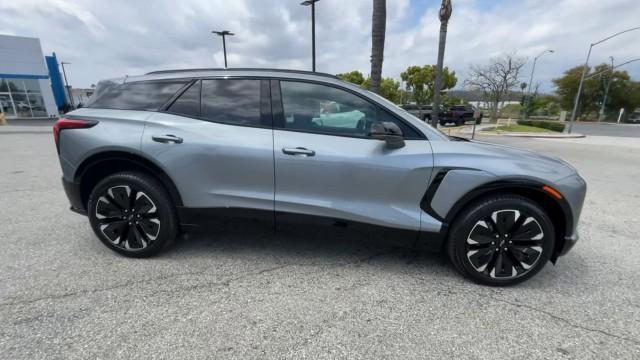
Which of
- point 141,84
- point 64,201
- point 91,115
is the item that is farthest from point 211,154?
point 64,201

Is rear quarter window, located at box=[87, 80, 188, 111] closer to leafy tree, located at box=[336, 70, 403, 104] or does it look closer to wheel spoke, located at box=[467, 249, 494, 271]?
wheel spoke, located at box=[467, 249, 494, 271]

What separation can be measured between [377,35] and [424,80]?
135 ft

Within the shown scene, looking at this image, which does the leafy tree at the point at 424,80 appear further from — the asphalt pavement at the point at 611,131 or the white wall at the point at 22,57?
the white wall at the point at 22,57

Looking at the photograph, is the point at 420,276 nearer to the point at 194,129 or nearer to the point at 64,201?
the point at 194,129

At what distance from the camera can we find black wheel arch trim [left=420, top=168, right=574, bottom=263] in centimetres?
234

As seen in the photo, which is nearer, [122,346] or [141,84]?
[122,346]

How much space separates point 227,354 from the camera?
5.90 feet

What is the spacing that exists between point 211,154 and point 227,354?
149 centimetres

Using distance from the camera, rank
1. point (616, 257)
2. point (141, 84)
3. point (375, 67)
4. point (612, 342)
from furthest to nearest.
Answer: point (375, 67), point (616, 257), point (141, 84), point (612, 342)

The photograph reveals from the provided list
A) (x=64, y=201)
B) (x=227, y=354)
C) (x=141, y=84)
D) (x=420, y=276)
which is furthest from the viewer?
(x=64, y=201)

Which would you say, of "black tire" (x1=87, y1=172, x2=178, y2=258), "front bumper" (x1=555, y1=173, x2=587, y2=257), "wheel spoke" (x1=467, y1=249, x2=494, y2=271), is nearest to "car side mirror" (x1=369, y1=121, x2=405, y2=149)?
"wheel spoke" (x1=467, y1=249, x2=494, y2=271)

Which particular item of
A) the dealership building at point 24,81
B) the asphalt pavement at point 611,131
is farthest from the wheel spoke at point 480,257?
the dealership building at point 24,81

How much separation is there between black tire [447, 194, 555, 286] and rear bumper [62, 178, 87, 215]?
3388 mm

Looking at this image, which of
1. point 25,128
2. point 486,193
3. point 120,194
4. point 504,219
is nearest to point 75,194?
point 120,194
